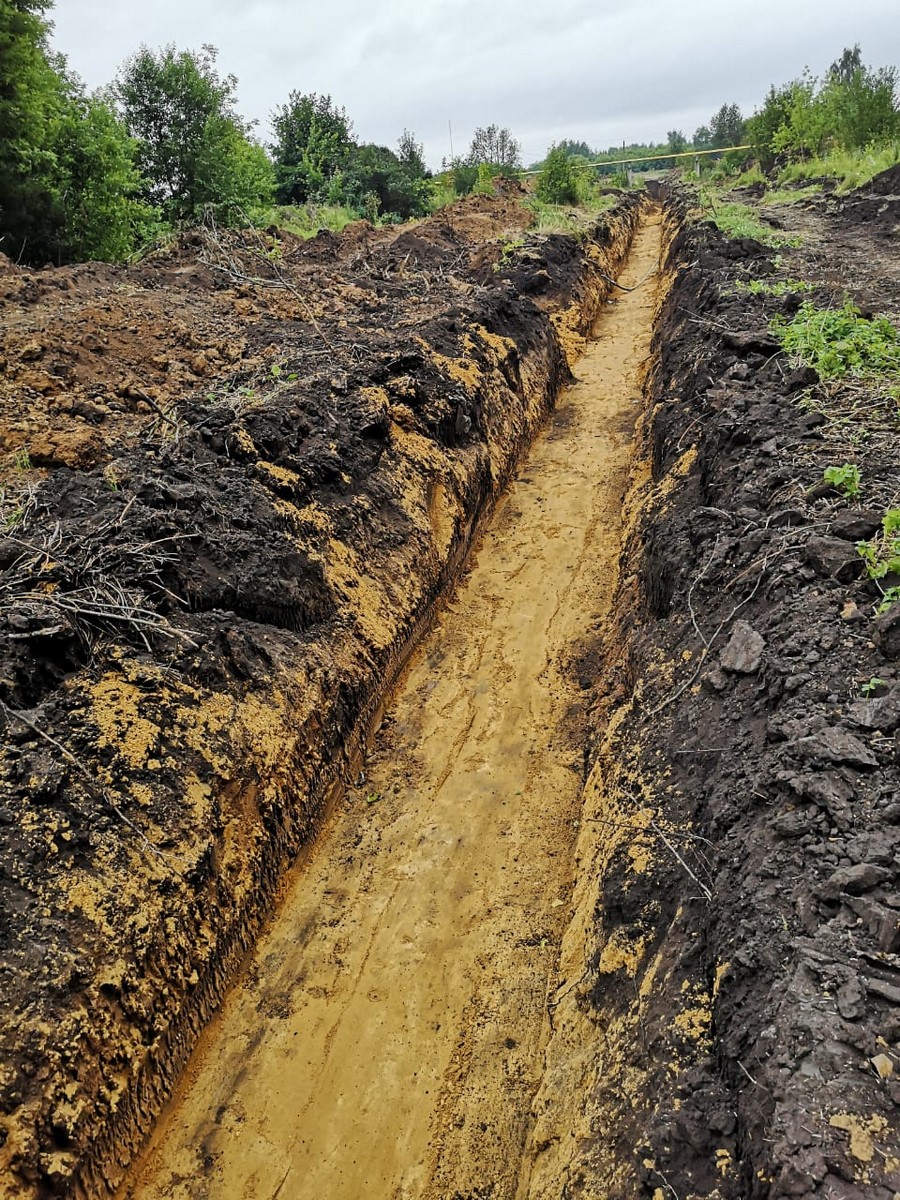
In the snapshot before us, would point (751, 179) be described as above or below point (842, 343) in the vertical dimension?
above

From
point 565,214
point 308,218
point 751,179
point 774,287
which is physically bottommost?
point 774,287

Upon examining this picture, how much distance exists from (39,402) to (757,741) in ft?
20.9

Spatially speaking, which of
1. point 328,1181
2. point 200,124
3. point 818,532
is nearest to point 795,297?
point 818,532

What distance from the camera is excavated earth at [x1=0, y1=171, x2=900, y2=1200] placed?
216 centimetres

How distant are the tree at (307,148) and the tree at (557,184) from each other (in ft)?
20.8

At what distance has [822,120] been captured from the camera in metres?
22.5

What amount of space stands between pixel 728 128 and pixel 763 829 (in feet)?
202

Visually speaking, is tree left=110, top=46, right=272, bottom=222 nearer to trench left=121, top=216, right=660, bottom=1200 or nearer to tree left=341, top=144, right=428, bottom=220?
tree left=341, top=144, right=428, bottom=220

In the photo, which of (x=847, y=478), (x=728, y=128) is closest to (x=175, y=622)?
(x=847, y=478)

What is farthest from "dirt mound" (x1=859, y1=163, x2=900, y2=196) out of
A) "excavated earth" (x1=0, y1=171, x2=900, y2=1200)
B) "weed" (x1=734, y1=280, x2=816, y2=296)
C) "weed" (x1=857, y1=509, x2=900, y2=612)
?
"weed" (x1=857, y1=509, x2=900, y2=612)

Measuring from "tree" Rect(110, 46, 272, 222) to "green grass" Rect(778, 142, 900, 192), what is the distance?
48.3ft

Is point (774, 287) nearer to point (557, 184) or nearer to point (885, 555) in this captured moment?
point (885, 555)

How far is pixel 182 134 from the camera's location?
15.9 m

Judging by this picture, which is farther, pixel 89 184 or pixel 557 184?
pixel 557 184
